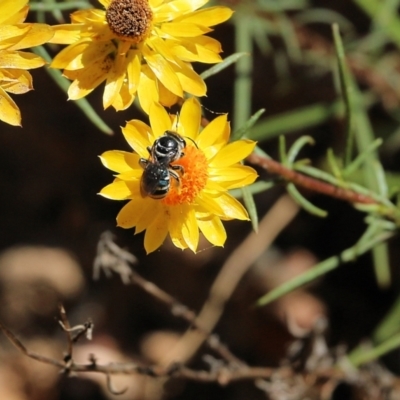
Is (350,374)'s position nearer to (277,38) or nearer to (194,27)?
(194,27)

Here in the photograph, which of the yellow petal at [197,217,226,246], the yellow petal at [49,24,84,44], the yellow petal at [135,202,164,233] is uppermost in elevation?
the yellow petal at [49,24,84,44]

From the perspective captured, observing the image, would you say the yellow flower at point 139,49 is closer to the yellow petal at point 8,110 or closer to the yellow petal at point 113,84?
the yellow petal at point 113,84

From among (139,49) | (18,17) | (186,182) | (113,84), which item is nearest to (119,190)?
(186,182)

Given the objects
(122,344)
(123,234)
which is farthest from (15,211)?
(122,344)

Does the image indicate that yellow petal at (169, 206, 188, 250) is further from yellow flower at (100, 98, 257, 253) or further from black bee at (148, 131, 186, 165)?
black bee at (148, 131, 186, 165)

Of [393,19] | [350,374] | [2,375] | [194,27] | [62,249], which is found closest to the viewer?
[194,27]

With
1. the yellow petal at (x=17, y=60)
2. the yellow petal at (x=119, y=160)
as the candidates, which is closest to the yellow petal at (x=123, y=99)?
the yellow petal at (x=119, y=160)

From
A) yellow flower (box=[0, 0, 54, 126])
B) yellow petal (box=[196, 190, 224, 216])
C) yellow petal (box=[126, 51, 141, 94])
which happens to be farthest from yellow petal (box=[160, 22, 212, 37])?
yellow petal (box=[196, 190, 224, 216])
